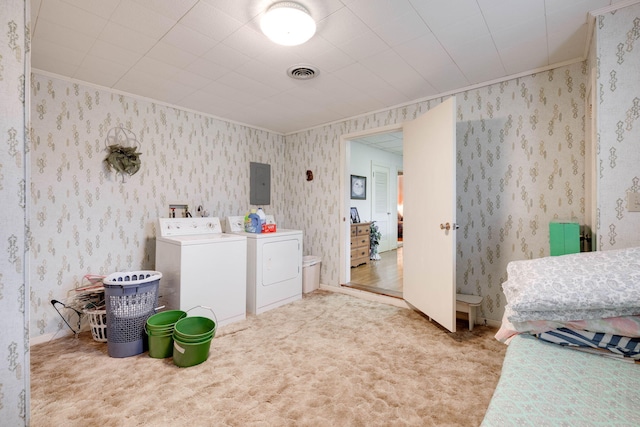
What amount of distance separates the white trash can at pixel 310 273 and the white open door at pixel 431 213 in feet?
4.06

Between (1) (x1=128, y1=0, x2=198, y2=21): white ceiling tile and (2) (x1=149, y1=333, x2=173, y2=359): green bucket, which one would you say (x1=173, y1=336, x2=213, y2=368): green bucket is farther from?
(1) (x1=128, y1=0, x2=198, y2=21): white ceiling tile

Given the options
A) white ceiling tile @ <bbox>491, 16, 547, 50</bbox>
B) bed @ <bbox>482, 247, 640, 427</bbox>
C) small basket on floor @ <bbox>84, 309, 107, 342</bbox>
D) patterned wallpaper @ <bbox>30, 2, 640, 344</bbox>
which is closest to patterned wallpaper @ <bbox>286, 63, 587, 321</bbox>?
patterned wallpaper @ <bbox>30, 2, 640, 344</bbox>

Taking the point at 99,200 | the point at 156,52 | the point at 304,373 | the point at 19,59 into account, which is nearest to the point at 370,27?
the point at 156,52

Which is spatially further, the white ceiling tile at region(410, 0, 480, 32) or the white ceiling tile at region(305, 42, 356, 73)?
the white ceiling tile at region(305, 42, 356, 73)

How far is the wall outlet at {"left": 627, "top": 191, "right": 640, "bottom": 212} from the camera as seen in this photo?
1588mm

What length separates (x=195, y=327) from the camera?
85.4 inches

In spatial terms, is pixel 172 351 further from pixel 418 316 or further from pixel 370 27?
pixel 370 27

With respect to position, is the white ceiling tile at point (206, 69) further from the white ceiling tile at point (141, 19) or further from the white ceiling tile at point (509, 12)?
the white ceiling tile at point (509, 12)

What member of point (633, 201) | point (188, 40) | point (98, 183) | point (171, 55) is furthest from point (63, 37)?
point (633, 201)

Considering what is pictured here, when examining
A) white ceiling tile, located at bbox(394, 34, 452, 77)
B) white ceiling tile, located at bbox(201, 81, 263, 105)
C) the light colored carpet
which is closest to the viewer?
the light colored carpet

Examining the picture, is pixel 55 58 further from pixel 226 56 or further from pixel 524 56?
pixel 524 56

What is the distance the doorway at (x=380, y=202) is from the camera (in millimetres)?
4209

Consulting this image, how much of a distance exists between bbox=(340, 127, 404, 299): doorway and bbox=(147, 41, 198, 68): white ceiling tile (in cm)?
203

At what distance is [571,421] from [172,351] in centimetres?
229
